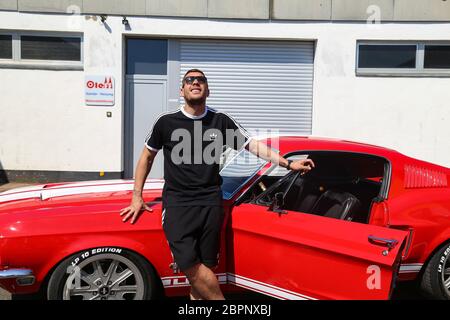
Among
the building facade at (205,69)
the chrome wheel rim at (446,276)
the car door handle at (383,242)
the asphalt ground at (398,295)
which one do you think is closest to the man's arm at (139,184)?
the asphalt ground at (398,295)

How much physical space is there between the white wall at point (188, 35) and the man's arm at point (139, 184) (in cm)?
588

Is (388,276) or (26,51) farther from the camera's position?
(26,51)

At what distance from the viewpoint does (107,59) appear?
8.28 meters

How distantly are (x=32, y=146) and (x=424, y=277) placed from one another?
7.86m

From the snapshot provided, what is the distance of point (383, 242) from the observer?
2.54 meters

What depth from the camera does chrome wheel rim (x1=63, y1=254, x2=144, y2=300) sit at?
2.71 m

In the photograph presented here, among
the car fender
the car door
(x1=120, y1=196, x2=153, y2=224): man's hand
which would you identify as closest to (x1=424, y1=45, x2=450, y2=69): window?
the car door

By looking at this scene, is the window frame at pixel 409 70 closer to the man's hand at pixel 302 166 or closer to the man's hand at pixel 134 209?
the man's hand at pixel 302 166

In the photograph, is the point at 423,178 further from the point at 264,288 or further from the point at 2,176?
the point at 2,176

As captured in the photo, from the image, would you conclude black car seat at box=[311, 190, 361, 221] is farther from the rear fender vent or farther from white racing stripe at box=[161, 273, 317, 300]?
white racing stripe at box=[161, 273, 317, 300]

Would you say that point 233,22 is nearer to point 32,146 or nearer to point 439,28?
point 439,28

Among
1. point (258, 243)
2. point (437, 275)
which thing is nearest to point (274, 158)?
point (258, 243)

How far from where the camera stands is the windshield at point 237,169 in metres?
3.09
